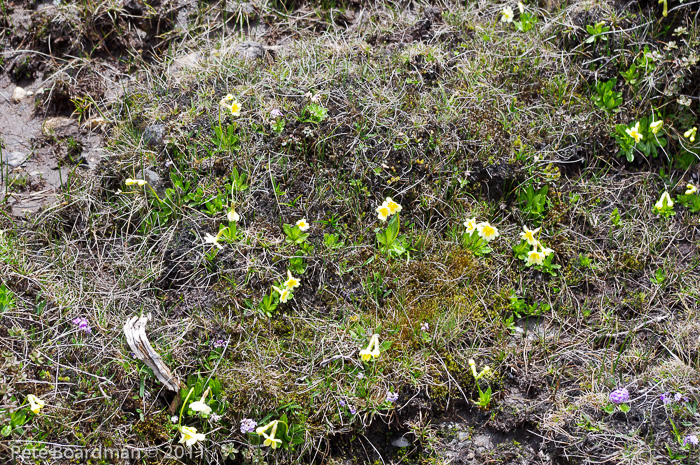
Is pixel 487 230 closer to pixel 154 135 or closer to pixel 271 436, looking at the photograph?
pixel 271 436

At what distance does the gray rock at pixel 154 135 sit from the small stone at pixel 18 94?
4.06 ft

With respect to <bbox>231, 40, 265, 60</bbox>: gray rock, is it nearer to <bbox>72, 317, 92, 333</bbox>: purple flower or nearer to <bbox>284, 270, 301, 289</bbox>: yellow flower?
<bbox>284, 270, 301, 289</bbox>: yellow flower

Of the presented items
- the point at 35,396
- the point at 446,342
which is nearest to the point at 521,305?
the point at 446,342

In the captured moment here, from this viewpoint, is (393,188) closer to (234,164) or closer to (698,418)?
(234,164)

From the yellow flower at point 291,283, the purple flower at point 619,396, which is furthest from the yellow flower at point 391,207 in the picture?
the purple flower at point 619,396

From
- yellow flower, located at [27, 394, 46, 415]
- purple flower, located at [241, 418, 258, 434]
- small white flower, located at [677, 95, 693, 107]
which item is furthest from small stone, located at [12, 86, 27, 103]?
small white flower, located at [677, 95, 693, 107]

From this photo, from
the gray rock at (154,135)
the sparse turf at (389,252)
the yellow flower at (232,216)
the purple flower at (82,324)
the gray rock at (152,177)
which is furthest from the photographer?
the gray rock at (154,135)

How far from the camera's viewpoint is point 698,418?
2840 mm

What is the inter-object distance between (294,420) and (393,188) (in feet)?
5.00

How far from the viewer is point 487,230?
11.0ft

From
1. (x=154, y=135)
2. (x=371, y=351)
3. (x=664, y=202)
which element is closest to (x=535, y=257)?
(x=664, y=202)

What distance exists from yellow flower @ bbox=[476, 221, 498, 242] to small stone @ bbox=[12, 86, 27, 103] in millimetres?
3453

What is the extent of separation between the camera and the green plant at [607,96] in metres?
3.92

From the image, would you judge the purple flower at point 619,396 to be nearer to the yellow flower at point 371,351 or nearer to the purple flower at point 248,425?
the yellow flower at point 371,351
